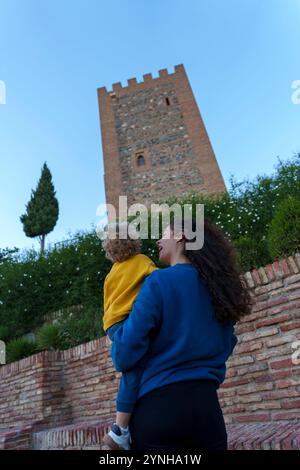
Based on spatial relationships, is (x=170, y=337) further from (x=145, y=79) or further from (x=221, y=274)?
(x=145, y=79)

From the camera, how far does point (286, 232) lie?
11.9ft

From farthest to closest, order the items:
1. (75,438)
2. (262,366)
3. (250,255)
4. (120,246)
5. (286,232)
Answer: (250,255)
(286,232)
(75,438)
(262,366)
(120,246)

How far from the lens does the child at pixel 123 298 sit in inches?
47.1

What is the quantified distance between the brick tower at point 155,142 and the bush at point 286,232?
31.1ft

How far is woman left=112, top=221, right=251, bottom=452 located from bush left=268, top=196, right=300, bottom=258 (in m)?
2.45

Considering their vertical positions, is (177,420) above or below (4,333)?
below

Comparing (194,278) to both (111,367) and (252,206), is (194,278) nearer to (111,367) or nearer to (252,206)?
(111,367)

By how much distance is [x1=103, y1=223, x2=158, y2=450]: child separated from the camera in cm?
120

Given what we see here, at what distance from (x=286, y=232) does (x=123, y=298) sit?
9.05ft

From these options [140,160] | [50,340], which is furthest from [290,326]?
[140,160]

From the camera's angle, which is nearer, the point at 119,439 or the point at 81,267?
the point at 119,439

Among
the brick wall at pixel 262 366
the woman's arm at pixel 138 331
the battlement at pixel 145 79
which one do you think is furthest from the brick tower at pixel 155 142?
the woman's arm at pixel 138 331

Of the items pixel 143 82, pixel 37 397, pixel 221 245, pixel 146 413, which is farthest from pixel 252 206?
pixel 143 82

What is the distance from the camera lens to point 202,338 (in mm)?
1219
